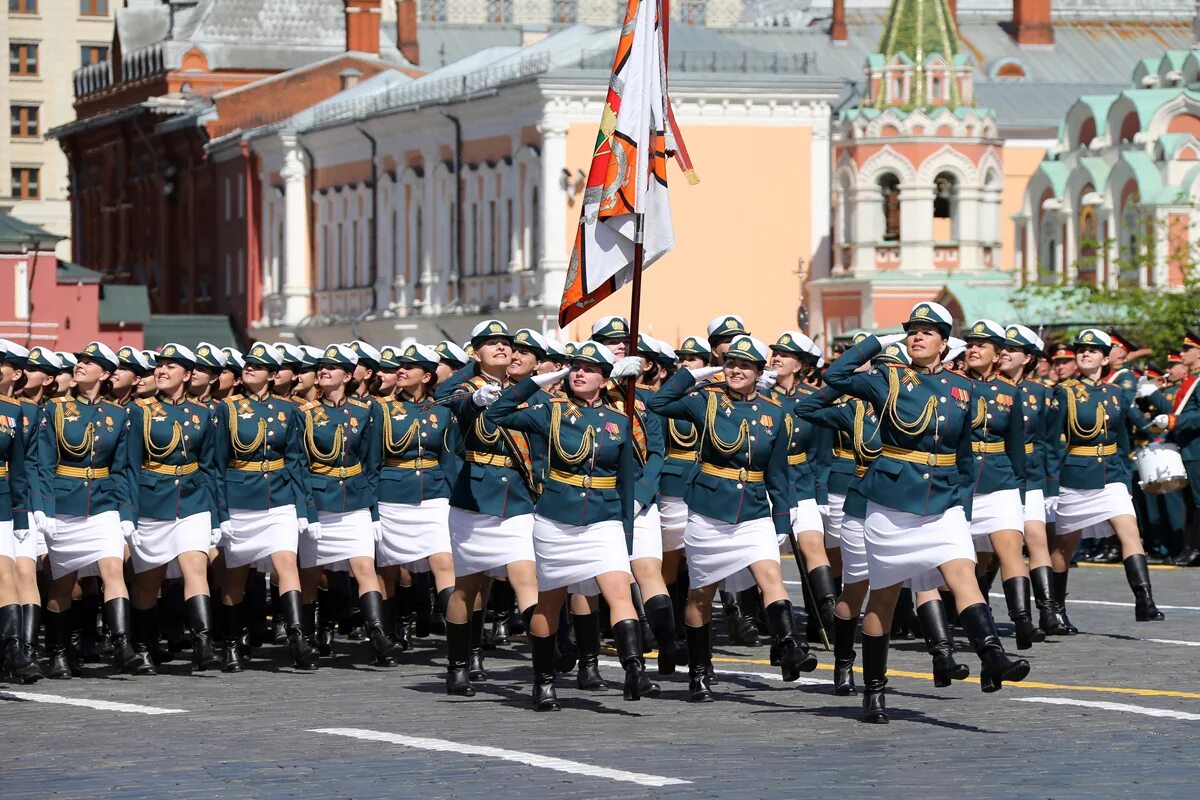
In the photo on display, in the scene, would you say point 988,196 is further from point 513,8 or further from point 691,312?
point 513,8

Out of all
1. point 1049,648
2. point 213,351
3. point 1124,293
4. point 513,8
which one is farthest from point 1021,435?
point 513,8

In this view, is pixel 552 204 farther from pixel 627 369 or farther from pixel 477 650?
pixel 627 369

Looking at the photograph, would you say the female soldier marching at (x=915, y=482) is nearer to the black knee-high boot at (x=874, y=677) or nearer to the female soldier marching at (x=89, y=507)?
the black knee-high boot at (x=874, y=677)

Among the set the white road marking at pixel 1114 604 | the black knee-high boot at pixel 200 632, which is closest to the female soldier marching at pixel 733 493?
the black knee-high boot at pixel 200 632

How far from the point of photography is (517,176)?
61812mm

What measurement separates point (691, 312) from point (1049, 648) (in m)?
43.4

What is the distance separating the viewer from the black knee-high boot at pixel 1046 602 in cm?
1847

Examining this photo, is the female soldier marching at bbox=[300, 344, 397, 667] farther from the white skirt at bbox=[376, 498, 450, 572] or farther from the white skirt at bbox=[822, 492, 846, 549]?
the white skirt at bbox=[822, 492, 846, 549]

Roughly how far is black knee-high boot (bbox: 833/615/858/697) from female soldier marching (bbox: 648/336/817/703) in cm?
14

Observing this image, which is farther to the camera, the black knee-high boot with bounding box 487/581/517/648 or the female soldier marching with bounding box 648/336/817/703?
the black knee-high boot with bounding box 487/581/517/648

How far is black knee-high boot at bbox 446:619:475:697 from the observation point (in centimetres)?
1566

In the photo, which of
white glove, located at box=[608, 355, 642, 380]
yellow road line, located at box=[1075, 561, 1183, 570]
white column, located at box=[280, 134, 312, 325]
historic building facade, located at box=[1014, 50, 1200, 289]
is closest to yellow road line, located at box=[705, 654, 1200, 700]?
white glove, located at box=[608, 355, 642, 380]

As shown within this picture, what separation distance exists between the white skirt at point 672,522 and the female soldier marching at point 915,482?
11.4 feet

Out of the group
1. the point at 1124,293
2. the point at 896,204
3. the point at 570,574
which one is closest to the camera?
the point at 570,574
